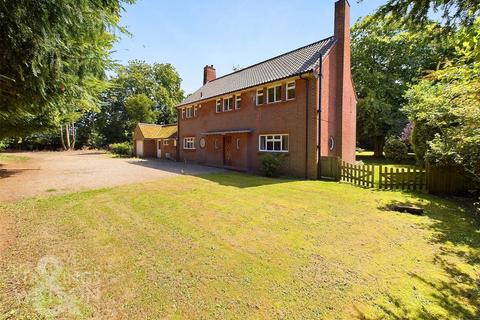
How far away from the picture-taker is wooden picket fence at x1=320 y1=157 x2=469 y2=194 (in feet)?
35.5

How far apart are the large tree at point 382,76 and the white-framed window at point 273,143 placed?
58.2 feet

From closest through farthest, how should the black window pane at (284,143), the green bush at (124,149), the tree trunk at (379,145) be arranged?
the black window pane at (284,143) → the tree trunk at (379,145) → the green bush at (124,149)

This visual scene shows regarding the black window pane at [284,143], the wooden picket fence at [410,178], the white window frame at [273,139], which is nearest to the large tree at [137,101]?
the white window frame at [273,139]

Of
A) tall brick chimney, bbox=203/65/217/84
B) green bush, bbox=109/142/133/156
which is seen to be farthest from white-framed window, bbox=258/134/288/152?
green bush, bbox=109/142/133/156

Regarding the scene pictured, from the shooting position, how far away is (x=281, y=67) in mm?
18266

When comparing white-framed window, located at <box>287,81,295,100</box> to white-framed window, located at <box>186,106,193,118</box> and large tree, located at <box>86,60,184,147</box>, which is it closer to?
white-framed window, located at <box>186,106,193,118</box>

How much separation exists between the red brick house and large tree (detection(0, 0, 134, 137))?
11.5 metres

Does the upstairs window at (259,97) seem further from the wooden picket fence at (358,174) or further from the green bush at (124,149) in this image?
the green bush at (124,149)

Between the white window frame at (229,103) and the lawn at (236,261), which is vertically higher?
the white window frame at (229,103)

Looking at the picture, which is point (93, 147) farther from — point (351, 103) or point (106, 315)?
point (106, 315)

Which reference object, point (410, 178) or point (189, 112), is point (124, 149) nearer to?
point (189, 112)

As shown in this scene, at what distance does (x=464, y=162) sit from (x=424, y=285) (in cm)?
816

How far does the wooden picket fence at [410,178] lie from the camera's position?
35.5ft

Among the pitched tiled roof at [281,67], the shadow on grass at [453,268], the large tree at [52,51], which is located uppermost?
the pitched tiled roof at [281,67]
